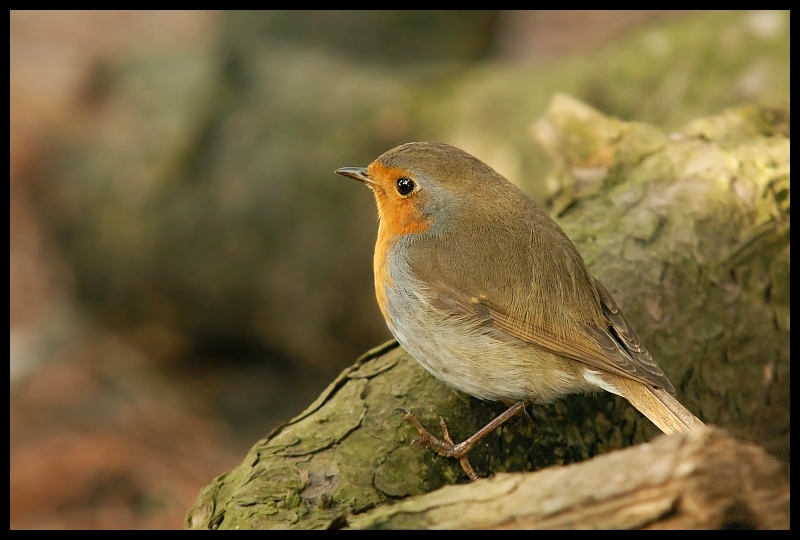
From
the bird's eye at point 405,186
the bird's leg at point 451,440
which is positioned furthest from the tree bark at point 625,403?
the bird's eye at point 405,186

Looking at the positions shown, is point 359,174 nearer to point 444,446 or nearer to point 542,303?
point 542,303

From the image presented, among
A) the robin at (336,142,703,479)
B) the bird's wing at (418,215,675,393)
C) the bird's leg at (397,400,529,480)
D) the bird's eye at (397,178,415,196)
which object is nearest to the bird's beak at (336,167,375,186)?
the bird's eye at (397,178,415,196)

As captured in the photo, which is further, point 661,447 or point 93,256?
point 93,256

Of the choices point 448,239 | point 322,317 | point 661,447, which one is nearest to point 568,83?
point 322,317

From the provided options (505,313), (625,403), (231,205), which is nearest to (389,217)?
(505,313)

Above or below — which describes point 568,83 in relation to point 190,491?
above

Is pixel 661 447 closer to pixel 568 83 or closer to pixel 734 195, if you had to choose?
pixel 734 195

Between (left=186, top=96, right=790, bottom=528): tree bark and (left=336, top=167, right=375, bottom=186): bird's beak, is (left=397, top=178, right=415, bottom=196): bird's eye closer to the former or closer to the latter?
(left=336, top=167, right=375, bottom=186): bird's beak

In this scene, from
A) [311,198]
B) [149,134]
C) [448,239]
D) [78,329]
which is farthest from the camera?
[78,329]
